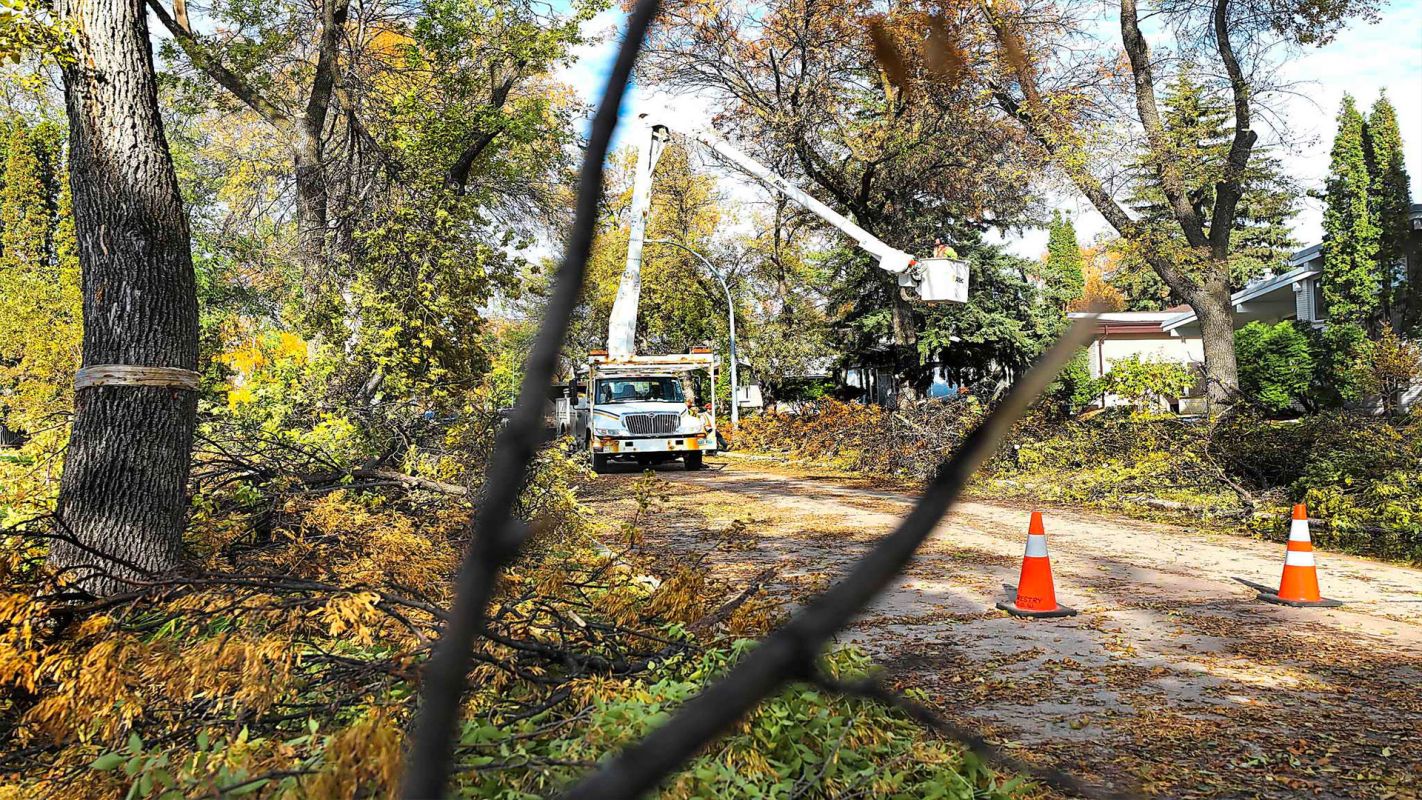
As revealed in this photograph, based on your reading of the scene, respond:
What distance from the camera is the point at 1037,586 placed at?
7.18 meters

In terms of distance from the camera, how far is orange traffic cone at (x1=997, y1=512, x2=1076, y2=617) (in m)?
7.12

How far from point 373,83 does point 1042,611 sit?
14083mm

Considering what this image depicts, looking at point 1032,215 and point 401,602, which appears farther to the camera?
point 1032,215

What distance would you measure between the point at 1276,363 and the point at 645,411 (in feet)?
67.8

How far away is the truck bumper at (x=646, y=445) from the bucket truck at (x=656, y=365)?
0.02m

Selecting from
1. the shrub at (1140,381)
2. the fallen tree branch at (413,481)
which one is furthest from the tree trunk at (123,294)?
the shrub at (1140,381)

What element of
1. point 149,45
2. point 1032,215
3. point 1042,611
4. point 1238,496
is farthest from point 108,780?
point 1032,215

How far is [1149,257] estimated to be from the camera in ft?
57.4

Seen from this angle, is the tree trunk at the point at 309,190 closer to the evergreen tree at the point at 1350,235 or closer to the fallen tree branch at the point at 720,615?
the fallen tree branch at the point at 720,615

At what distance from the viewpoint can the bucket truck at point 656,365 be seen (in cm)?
2053

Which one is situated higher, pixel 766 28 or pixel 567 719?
pixel 766 28

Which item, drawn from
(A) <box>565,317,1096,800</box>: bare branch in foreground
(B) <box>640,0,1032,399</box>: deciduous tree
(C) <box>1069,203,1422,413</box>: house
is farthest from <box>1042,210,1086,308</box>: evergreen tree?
(A) <box>565,317,1096,800</box>: bare branch in foreground

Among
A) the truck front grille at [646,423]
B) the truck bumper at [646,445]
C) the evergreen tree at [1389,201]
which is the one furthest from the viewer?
the evergreen tree at [1389,201]

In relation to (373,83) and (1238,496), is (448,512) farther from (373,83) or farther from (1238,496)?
(373,83)
